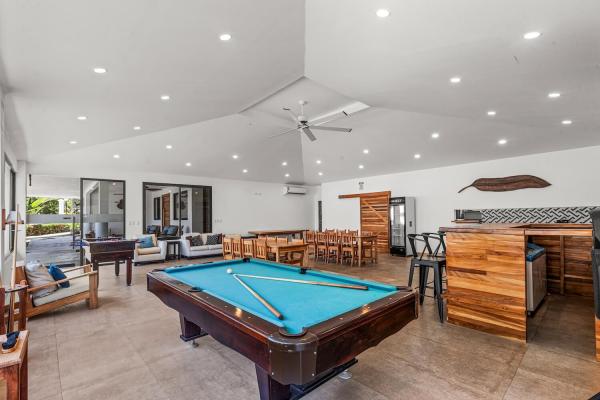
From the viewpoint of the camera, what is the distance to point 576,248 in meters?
4.68

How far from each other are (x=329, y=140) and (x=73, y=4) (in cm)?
654

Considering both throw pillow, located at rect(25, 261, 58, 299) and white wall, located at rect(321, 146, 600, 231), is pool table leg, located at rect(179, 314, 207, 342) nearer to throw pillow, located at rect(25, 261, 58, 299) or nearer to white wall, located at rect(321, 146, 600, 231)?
throw pillow, located at rect(25, 261, 58, 299)

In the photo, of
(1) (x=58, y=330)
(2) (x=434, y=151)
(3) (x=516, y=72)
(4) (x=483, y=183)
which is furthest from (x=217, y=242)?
(3) (x=516, y=72)

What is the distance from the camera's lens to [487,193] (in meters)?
8.00

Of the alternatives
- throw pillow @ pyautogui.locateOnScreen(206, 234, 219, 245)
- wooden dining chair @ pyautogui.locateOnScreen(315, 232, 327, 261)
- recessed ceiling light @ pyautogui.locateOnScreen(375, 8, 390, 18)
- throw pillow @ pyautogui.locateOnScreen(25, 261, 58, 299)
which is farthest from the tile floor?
throw pillow @ pyautogui.locateOnScreen(206, 234, 219, 245)

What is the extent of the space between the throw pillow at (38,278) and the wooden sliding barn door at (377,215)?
8.65 metres

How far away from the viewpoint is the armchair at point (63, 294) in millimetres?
3715

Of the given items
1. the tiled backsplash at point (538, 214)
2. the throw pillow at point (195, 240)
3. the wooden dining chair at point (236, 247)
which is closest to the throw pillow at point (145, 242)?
→ the throw pillow at point (195, 240)

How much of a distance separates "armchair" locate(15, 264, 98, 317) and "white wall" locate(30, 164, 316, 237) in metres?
4.87

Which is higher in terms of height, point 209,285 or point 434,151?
point 434,151

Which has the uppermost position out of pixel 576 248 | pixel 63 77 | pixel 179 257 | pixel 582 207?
pixel 63 77

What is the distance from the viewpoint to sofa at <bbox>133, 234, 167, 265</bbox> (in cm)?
795

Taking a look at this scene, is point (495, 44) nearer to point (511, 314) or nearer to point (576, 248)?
point (511, 314)

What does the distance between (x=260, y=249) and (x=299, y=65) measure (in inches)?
146
